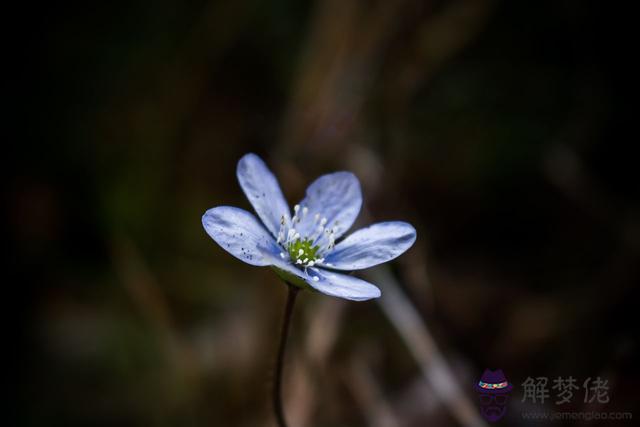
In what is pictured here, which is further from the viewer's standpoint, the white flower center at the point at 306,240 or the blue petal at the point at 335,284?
the white flower center at the point at 306,240

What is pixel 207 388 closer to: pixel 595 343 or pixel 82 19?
pixel 595 343

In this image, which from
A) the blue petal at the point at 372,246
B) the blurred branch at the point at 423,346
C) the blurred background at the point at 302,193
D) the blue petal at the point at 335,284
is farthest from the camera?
the blurred background at the point at 302,193

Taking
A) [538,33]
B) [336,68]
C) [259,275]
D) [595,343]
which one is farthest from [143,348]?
[538,33]

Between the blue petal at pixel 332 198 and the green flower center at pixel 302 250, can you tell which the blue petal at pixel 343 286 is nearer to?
the green flower center at pixel 302 250

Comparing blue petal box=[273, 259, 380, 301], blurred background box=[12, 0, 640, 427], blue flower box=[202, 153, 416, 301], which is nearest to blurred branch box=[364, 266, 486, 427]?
blurred background box=[12, 0, 640, 427]

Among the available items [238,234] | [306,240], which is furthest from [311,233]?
[238,234]

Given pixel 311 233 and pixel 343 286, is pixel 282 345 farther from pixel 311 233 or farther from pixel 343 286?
pixel 311 233

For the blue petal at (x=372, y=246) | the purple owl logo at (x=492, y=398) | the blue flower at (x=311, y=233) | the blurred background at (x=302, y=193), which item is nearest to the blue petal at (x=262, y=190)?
the blue flower at (x=311, y=233)

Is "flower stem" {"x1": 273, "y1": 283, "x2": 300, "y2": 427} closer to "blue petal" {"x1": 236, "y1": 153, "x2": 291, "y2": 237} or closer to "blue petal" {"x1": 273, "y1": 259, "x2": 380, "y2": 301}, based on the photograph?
"blue petal" {"x1": 273, "y1": 259, "x2": 380, "y2": 301}
